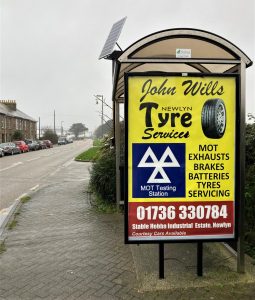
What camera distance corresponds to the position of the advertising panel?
4.09 meters

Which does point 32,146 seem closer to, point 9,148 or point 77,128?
point 9,148

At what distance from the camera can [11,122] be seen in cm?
5897

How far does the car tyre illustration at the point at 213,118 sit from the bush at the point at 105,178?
471 cm

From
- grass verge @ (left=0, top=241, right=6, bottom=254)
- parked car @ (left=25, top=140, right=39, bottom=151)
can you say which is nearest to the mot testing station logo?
grass verge @ (left=0, top=241, right=6, bottom=254)

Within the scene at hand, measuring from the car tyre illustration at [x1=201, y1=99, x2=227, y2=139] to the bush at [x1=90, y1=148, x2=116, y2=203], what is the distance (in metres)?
4.71

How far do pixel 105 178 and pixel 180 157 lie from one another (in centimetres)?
477

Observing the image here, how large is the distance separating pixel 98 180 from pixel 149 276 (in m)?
4.94

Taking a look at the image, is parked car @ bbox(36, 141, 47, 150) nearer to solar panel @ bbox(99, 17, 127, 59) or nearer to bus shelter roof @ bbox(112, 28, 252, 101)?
solar panel @ bbox(99, 17, 127, 59)

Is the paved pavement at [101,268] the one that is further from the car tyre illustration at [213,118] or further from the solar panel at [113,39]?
the solar panel at [113,39]

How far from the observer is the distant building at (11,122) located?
181 feet

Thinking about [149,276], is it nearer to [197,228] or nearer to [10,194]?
[197,228]

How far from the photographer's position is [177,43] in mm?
4570

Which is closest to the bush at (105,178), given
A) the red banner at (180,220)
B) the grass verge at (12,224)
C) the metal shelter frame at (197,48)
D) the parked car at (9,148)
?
the grass verge at (12,224)

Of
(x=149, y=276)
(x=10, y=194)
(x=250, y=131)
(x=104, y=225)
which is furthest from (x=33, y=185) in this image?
(x=149, y=276)
